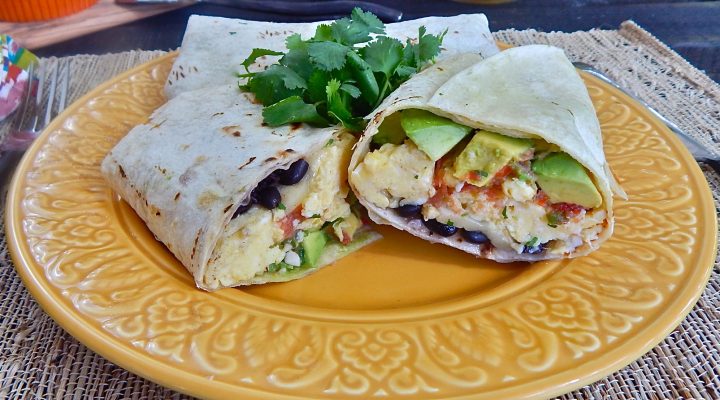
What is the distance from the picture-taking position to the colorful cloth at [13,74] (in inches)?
119

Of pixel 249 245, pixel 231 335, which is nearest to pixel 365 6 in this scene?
pixel 249 245

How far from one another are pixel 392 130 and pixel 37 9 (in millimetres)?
3063

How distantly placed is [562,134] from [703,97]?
162cm

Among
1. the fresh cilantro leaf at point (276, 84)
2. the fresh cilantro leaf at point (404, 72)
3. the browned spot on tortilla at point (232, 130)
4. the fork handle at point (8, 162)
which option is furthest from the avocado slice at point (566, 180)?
the fork handle at point (8, 162)

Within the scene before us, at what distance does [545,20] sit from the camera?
417 centimetres

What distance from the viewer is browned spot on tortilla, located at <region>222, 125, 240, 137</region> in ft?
6.69

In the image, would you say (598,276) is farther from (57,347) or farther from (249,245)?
(57,347)

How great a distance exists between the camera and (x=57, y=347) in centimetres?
186

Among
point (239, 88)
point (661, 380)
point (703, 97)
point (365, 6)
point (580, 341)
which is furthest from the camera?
point (365, 6)

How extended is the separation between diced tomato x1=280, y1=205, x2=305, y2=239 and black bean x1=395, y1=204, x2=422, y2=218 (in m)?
0.33

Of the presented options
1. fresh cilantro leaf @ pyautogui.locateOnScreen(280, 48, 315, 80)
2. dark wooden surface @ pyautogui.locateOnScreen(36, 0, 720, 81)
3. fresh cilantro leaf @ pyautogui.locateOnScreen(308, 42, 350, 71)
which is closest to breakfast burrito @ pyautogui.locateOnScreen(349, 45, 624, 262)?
fresh cilantro leaf @ pyautogui.locateOnScreen(308, 42, 350, 71)

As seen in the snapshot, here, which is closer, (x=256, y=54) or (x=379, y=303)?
(x=379, y=303)

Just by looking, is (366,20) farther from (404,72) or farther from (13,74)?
(13,74)

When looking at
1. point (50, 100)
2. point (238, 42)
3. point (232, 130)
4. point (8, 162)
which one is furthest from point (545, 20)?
point (8, 162)
